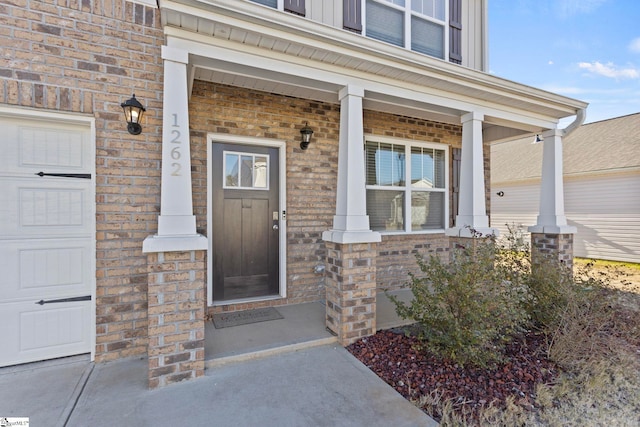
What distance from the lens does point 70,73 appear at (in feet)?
8.63

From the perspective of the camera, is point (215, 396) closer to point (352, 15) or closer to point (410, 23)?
point (352, 15)

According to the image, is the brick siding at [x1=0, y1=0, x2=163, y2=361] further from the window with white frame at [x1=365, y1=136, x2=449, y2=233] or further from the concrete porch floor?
the window with white frame at [x1=365, y1=136, x2=449, y2=233]

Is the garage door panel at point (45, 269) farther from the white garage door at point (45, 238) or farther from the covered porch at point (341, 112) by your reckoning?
the covered porch at point (341, 112)

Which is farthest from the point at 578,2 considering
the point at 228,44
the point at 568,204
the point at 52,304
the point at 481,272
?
the point at 52,304

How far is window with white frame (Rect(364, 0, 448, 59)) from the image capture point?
13.3 ft

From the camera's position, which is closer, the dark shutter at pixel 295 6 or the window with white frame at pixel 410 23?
the dark shutter at pixel 295 6

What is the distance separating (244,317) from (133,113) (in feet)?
8.06

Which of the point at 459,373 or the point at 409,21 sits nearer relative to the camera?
the point at 459,373

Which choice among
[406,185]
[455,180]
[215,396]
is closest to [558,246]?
[455,180]

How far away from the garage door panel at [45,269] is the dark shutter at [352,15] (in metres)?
3.76

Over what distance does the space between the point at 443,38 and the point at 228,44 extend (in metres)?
3.43

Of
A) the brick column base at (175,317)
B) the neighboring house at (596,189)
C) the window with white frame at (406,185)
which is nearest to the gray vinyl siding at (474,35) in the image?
the window with white frame at (406,185)

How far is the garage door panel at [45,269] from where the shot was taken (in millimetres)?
2615

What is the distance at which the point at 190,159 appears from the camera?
3.08 meters
